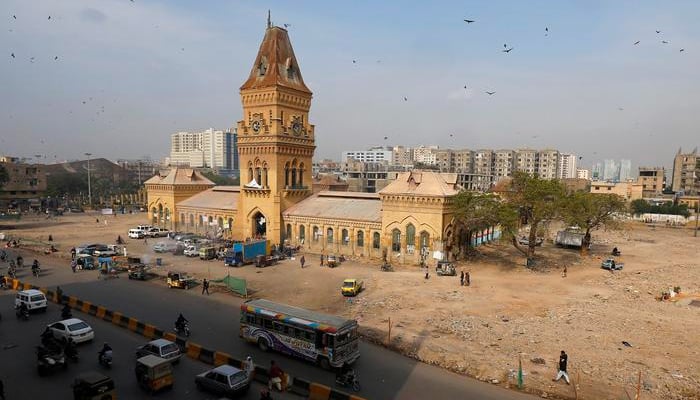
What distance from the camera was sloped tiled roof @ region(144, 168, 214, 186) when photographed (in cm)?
7088

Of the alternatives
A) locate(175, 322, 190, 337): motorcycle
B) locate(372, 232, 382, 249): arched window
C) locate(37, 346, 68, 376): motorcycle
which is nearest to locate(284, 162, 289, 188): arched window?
locate(372, 232, 382, 249): arched window

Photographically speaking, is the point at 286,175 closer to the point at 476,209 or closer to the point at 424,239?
the point at 424,239

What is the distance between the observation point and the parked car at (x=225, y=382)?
1741 cm

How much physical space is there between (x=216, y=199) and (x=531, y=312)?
5010cm

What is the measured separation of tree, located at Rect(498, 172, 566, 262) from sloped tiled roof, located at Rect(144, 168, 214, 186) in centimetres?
5088

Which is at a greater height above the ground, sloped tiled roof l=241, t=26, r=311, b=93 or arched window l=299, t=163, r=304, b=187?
sloped tiled roof l=241, t=26, r=311, b=93

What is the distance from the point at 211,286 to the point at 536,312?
25333 millimetres

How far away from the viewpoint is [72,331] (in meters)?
22.8

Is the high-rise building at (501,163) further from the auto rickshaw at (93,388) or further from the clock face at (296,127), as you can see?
the auto rickshaw at (93,388)

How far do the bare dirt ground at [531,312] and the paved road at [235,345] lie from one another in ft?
4.19

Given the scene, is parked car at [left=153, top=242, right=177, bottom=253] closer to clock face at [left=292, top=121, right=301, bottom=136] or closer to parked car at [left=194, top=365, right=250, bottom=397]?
clock face at [left=292, top=121, right=301, bottom=136]

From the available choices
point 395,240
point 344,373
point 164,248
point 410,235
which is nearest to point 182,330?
point 344,373

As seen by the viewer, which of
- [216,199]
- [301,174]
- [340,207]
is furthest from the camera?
[216,199]

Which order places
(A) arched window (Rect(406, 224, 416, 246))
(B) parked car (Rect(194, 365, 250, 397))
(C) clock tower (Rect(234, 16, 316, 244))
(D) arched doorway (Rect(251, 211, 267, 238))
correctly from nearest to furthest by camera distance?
1. (B) parked car (Rect(194, 365, 250, 397))
2. (A) arched window (Rect(406, 224, 416, 246))
3. (C) clock tower (Rect(234, 16, 316, 244))
4. (D) arched doorway (Rect(251, 211, 267, 238))
